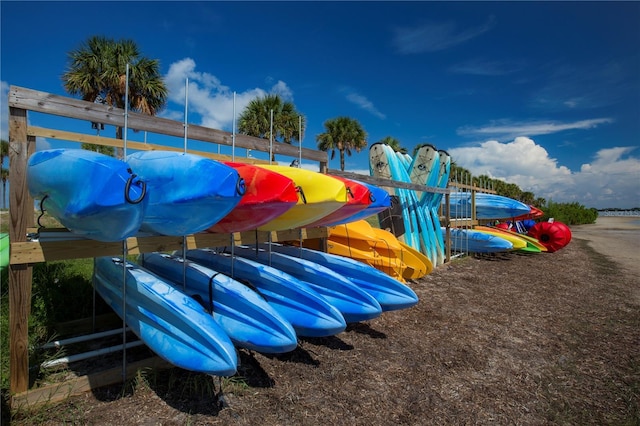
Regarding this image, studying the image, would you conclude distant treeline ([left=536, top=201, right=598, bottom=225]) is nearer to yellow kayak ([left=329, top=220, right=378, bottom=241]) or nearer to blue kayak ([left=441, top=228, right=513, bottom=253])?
blue kayak ([left=441, top=228, right=513, bottom=253])

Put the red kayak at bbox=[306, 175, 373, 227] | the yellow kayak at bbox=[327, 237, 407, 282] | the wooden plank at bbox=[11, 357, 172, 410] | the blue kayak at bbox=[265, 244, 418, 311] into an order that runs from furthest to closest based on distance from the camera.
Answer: the yellow kayak at bbox=[327, 237, 407, 282] → the red kayak at bbox=[306, 175, 373, 227] → the blue kayak at bbox=[265, 244, 418, 311] → the wooden plank at bbox=[11, 357, 172, 410]

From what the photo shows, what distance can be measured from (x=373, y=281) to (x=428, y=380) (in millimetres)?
1175

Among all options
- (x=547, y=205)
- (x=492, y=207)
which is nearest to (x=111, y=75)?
→ (x=492, y=207)

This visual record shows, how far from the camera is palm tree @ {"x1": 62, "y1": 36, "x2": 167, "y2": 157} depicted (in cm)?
1303

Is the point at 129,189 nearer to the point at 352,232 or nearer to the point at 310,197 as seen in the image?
the point at 310,197

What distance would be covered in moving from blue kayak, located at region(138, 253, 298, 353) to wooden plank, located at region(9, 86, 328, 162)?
4.58 feet

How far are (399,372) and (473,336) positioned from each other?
1.51m

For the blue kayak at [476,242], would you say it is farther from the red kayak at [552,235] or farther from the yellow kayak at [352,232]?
the yellow kayak at [352,232]

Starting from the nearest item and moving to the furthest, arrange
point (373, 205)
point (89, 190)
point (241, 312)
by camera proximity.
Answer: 1. point (89, 190)
2. point (241, 312)
3. point (373, 205)

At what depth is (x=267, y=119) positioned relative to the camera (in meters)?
19.2

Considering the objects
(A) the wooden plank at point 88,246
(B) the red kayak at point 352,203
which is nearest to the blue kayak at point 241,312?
(A) the wooden plank at point 88,246

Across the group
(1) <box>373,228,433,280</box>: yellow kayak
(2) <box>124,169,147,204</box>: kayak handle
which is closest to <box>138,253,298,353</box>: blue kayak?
(2) <box>124,169,147,204</box>: kayak handle

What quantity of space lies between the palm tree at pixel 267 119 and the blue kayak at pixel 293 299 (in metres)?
16.0

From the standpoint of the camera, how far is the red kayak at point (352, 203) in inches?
162
